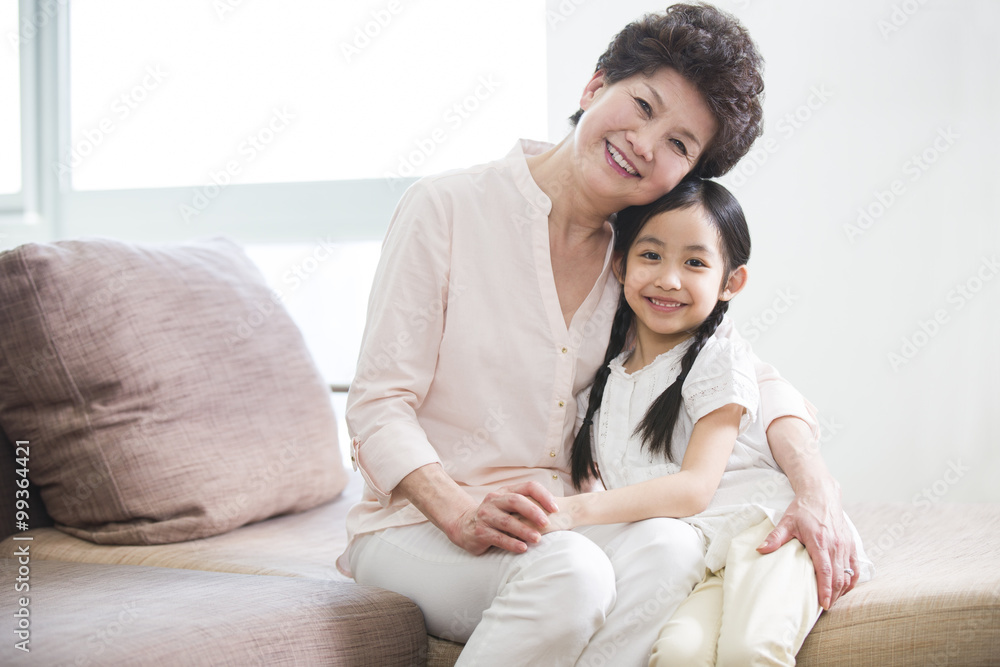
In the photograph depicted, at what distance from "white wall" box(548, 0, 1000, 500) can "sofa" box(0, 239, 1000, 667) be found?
59 cm

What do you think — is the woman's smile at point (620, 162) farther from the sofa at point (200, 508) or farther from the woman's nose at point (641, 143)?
the sofa at point (200, 508)

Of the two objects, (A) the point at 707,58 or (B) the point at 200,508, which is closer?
(A) the point at 707,58

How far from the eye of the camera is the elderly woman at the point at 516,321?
1236 mm

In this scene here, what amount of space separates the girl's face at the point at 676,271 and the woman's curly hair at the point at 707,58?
0.58ft

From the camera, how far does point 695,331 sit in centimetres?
143

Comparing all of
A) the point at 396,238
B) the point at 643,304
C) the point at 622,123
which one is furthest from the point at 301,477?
the point at 622,123

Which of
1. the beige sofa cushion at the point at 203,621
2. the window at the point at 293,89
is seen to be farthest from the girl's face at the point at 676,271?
the window at the point at 293,89

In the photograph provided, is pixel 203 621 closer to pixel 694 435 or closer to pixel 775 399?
pixel 694 435

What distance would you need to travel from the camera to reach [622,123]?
1.34 metres

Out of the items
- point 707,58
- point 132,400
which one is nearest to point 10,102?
point 132,400

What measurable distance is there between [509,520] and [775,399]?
538 millimetres

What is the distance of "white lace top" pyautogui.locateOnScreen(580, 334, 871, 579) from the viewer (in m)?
1.24

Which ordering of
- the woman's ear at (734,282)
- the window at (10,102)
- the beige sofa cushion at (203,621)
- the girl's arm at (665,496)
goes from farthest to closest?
the window at (10,102) → the woman's ear at (734,282) → the girl's arm at (665,496) → the beige sofa cushion at (203,621)

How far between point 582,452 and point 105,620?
749 mm
